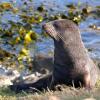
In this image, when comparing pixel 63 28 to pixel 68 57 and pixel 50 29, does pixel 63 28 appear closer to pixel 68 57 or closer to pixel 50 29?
pixel 50 29

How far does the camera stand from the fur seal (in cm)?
902

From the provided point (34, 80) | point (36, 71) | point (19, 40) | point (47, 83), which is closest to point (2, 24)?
point (19, 40)

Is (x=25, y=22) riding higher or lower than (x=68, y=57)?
lower

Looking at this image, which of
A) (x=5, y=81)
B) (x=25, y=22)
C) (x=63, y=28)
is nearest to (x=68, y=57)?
(x=63, y=28)

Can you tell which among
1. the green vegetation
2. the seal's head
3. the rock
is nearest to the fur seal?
the seal's head

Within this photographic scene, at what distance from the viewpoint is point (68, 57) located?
9141mm

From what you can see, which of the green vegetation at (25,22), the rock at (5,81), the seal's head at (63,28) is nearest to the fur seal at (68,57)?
the seal's head at (63,28)

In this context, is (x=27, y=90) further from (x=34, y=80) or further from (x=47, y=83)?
(x=34, y=80)

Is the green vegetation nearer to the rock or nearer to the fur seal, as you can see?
the rock

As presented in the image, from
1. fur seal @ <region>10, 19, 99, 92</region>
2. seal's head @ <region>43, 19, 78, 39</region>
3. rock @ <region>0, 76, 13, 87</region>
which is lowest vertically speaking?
rock @ <region>0, 76, 13, 87</region>

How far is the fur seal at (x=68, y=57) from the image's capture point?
9.02 m

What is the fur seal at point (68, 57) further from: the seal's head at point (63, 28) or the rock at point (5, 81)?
the rock at point (5, 81)

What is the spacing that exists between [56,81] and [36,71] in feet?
12.6

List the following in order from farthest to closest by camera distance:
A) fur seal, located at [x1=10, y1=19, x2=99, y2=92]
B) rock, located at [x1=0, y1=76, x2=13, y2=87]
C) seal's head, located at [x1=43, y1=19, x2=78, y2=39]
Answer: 1. rock, located at [x1=0, y1=76, x2=13, y2=87]
2. seal's head, located at [x1=43, y1=19, x2=78, y2=39]
3. fur seal, located at [x1=10, y1=19, x2=99, y2=92]
